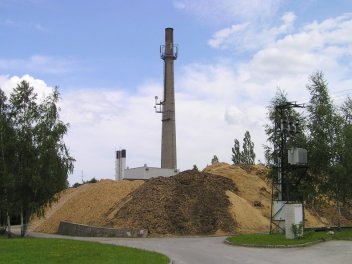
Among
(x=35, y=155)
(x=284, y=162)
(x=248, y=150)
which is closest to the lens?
(x=284, y=162)

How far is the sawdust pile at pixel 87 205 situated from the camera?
43.9 meters

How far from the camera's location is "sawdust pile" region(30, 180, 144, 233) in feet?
144

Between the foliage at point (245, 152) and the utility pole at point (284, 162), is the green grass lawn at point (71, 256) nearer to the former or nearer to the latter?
the utility pole at point (284, 162)

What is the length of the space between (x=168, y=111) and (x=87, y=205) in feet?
85.4

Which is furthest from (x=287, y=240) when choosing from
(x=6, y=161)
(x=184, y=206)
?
(x=6, y=161)

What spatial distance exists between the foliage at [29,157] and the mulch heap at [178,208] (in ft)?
19.8

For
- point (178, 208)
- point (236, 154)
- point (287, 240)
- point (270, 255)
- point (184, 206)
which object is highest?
point (236, 154)

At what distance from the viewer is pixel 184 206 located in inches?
1540

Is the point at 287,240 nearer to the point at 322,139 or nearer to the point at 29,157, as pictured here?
the point at 322,139

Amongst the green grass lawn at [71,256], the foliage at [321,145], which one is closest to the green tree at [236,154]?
the foliage at [321,145]

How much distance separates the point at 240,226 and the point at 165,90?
3582 centimetres

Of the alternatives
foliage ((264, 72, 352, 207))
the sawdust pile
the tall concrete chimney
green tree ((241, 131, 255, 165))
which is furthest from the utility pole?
green tree ((241, 131, 255, 165))

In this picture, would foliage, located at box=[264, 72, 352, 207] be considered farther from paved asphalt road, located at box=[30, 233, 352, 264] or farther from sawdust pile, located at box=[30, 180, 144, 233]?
sawdust pile, located at box=[30, 180, 144, 233]

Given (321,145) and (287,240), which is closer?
(287,240)
